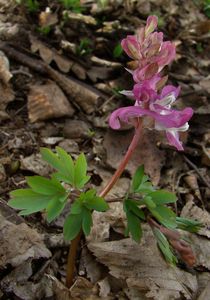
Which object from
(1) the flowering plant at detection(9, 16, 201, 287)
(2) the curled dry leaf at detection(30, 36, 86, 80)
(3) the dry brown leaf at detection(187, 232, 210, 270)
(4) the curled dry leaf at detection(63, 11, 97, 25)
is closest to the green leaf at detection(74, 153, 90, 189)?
(1) the flowering plant at detection(9, 16, 201, 287)

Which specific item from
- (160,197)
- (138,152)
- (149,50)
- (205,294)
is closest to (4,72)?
(138,152)

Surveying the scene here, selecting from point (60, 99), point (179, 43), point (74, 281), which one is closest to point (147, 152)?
point (60, 99)

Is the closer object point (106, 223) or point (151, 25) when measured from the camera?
point (151, 25)

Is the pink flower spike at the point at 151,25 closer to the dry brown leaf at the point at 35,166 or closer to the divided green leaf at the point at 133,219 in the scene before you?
the divided green leaf at the point at 133,219

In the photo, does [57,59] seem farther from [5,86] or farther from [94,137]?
[94,137]

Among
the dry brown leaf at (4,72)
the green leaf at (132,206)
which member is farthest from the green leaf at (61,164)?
the dry brown leaf at (4,72)

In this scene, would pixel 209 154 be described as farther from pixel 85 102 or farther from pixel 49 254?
pixel 49 254
